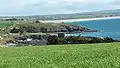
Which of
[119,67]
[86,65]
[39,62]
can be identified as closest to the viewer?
[119,67]

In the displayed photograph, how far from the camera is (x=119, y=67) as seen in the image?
18453mm

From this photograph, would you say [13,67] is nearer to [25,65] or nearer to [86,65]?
[25,65]

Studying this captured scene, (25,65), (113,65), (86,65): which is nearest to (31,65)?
(25,65)

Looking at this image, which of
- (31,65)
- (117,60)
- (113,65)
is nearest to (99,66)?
(113,65)

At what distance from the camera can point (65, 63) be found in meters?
21.0

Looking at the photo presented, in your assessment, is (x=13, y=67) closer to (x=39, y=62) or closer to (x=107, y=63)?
(x=39, y=62)

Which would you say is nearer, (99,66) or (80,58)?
(99,66)

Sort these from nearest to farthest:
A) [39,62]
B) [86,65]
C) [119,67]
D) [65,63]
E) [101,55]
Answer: [119,67] < [86,65] < [65,63] < [39,62] < [101,55]

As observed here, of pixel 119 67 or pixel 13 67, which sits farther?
pixel 13 67

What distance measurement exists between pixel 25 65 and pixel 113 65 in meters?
4.90

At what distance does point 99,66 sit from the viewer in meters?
19.1

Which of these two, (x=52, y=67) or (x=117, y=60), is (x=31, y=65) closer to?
(x=52, y=67)

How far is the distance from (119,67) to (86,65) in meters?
1.89

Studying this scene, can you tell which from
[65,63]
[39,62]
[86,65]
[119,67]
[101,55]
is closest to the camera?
[119,67]
